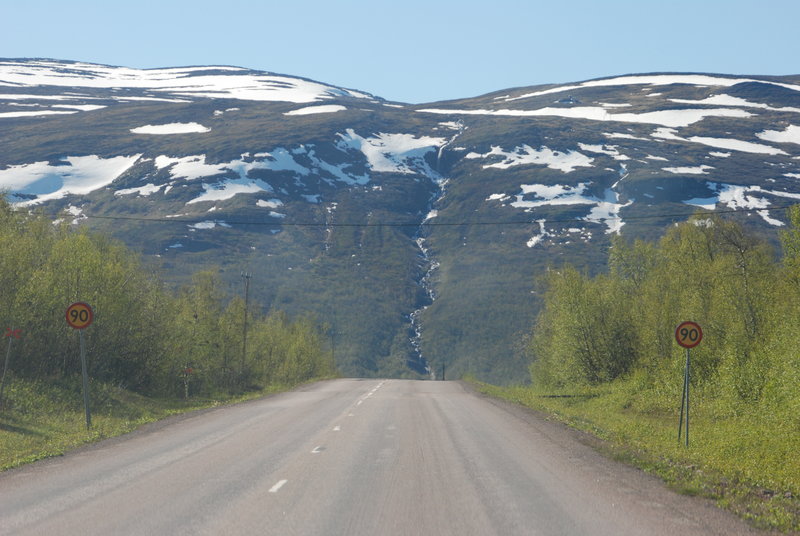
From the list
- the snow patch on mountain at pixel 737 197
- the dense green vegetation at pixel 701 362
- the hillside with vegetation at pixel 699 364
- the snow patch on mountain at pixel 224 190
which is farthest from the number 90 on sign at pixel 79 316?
the snow patch on mountain at pixel 224 190

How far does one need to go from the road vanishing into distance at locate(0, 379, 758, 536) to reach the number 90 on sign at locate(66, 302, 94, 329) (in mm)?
3117

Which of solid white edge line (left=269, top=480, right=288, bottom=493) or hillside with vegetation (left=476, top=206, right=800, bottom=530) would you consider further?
hillside with vegetation (left=476, top=206, right=800, bottom=530)

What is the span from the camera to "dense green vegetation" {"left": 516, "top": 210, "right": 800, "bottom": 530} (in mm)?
14266

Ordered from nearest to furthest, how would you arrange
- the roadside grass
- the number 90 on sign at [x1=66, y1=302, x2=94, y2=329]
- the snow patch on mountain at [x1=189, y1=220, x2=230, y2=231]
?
the roadside grass < the number 90 on sign at [x1=66, y1=302, x2=94, y2=329] < the snow patch on mountain at [x1=189, y1=220, x2=230, y2=231]

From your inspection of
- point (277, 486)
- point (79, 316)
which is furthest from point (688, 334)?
point (79, 316)

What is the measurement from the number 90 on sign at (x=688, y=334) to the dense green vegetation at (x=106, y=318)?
1831 centimetres

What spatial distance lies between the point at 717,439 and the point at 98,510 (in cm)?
1436

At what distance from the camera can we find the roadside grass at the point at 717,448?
1099cm

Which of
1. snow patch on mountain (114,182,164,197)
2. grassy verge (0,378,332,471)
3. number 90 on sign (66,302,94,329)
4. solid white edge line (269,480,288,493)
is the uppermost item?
snow patch on mountain (114,182,164,197)

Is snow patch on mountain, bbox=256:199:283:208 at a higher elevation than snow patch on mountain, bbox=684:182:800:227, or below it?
below

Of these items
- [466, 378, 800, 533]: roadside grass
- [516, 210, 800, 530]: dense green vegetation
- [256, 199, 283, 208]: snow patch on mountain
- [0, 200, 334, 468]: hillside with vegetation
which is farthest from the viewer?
[256, 199, 283, 208]: snow patch on mountain

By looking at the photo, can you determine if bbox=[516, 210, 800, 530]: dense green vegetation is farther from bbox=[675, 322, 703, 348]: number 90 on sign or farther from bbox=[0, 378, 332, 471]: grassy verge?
bbox=[0, 378, 332, 471]: grassy verge

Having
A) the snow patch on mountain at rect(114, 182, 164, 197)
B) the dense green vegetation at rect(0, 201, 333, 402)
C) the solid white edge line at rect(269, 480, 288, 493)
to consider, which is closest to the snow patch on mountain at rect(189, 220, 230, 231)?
the snow patch on mountain at rect(114, 182, 164, 197)

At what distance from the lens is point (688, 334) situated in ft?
60.9
